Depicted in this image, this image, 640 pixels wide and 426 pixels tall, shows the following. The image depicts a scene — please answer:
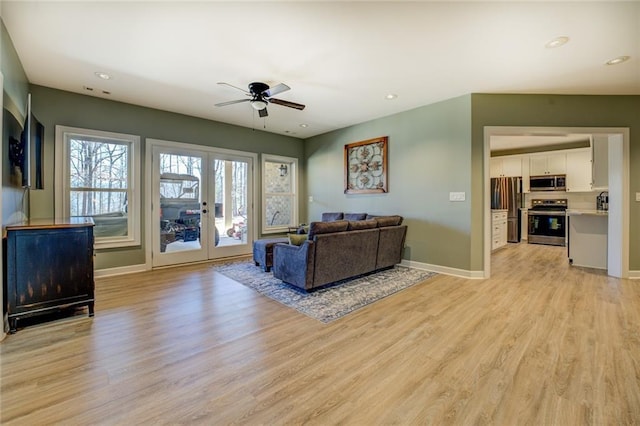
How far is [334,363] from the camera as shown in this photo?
1.93 meters

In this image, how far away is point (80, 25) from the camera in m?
2.47

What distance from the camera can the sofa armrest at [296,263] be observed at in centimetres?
324

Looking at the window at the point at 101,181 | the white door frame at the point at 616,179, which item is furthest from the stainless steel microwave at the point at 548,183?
the window at the point at 101,181

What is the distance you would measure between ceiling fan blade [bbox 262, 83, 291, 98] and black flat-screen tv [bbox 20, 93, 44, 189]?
223 cm

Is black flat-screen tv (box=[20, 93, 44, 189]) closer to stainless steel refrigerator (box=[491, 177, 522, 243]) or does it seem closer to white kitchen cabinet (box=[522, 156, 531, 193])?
stainless steel refrigerator (box=[491, 177, 522, 243])

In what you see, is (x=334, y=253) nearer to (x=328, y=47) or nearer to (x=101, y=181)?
(x=328, y=47)

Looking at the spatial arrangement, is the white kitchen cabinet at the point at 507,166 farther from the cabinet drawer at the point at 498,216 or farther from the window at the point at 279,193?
the window at the point at 279,193

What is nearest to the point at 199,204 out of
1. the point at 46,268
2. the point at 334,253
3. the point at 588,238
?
the point at 46,268

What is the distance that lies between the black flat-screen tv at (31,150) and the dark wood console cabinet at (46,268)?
587 mm

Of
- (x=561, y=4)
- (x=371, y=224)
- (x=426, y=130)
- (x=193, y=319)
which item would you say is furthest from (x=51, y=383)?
(x=426, y=130)

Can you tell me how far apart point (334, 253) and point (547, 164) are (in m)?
6.82

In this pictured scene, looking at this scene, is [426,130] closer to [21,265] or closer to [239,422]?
[239,422]

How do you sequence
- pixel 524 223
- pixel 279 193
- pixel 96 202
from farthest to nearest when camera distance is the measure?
pixel 524 223, pixel 279 193, pixel 96 202

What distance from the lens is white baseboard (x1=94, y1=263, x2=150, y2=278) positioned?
4.18 metres
